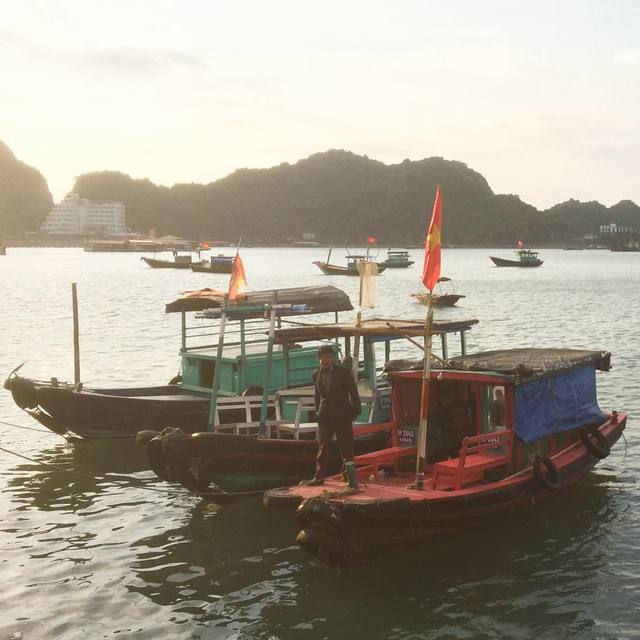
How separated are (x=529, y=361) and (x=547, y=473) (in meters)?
2.01

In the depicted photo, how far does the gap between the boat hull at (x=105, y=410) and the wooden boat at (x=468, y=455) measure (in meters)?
5.90

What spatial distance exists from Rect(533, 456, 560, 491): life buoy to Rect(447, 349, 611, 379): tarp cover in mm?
1491

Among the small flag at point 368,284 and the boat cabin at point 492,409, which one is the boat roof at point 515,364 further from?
the small flag at point 368,284

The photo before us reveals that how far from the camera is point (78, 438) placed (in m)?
20.2

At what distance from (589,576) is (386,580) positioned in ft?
10.1

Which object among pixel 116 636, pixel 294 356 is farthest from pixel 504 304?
pixel 116 636

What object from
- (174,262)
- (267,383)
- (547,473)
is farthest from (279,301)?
(174,262)

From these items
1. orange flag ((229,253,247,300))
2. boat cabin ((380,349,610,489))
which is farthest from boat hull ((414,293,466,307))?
orange flag ((229,253,247,300))

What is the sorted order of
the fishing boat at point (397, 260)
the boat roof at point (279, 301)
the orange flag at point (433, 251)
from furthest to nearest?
the fishing boat at point (397, 260) < the boat roof at point (279, 301) < the orange flag at point (433, 251)

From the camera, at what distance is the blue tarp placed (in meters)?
14.6

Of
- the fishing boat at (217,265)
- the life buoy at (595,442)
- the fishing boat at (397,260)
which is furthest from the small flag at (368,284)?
the fishing boat at (397,260)

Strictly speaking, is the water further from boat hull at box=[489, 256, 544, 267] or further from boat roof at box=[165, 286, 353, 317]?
boat hull at box=[489, 256, 544, 267]

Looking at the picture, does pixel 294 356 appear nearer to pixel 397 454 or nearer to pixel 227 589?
pixel 397 454

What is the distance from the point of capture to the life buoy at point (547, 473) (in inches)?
559
